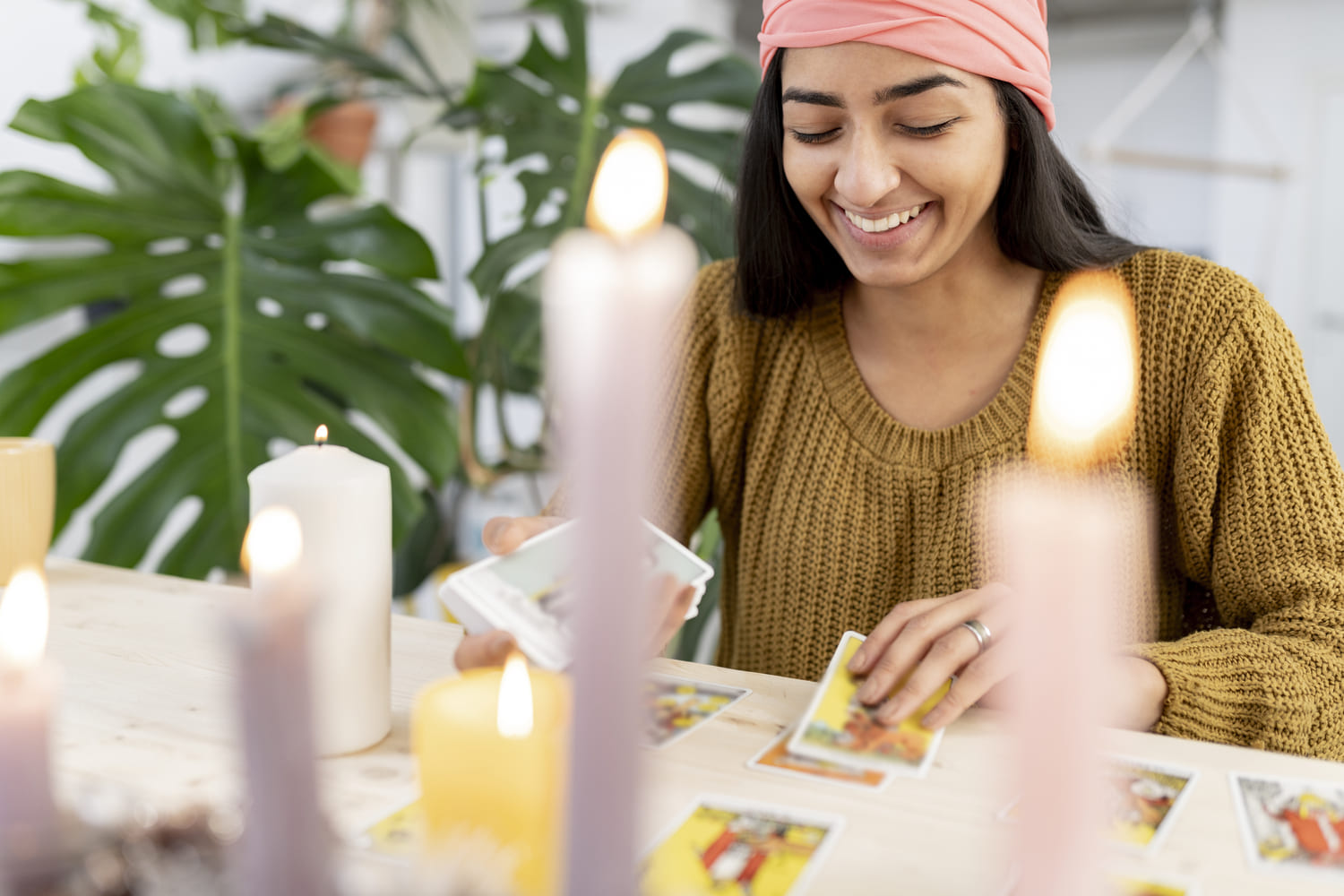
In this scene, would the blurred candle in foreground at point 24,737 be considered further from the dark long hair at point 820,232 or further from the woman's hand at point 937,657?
the dark long hair at point 820,232

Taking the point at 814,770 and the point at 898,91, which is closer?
the point at 814,770

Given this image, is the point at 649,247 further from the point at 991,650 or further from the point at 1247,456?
the point at 1247,456

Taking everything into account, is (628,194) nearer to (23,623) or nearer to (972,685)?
(23,623)

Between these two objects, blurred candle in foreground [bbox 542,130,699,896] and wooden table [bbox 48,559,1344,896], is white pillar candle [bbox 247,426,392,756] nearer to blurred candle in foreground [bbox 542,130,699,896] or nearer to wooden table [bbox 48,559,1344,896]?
wooden table [bbox 48,559,1344,896]

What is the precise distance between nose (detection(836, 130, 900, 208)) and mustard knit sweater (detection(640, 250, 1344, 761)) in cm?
26

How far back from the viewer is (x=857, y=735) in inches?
25.2

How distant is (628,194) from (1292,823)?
Answer: 1.63 feet

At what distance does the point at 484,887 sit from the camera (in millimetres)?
304

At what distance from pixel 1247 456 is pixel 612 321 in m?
0.95

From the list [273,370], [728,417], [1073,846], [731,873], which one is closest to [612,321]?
[1073,846]

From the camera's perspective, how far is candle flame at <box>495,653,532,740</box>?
411mm

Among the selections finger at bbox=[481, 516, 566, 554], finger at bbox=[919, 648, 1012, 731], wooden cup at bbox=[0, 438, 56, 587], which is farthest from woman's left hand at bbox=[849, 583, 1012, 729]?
wooden cup at bbox=[0, 438, 56, 587]

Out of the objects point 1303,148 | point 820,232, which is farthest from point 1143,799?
point 1303,148

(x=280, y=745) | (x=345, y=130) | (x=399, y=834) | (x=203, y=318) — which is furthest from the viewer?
(x=345, y=130)
